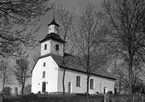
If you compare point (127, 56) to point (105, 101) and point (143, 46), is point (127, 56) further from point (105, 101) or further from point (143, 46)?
point (105, 101)

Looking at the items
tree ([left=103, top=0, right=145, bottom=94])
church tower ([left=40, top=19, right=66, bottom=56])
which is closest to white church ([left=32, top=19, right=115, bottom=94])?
church tower ([left=40, top=19, right=66, bottom=56])

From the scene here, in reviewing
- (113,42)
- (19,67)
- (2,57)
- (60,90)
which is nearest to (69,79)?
(60,90)

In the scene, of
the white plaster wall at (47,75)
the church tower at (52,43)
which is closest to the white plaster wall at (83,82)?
the white plaster wall at (47,75)

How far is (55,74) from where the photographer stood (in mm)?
37750

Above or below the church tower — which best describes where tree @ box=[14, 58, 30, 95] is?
below

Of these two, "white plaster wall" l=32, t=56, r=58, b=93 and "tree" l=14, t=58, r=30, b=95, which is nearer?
"white plaster wall" l=32, t=56, r=58, b=93

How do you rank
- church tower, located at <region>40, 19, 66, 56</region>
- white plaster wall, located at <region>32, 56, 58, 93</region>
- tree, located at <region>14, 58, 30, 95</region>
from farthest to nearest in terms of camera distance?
tree, located at <region>14, 58, 30, 95</region>, church tower, located at <region>40, 19, 66, 56</region>, white plaster wall, located at <region>32, 56, 58, 93</region>

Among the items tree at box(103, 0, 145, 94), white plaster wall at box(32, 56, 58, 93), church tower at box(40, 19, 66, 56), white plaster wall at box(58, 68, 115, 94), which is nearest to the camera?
tree at box(103, 0, 145, 94)

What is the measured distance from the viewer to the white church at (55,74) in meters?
37.9

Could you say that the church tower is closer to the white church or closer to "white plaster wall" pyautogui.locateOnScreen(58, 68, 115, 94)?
the white church

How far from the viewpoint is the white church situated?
37.9 metres

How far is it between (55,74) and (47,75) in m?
2.48

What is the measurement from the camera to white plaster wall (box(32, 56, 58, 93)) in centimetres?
3779

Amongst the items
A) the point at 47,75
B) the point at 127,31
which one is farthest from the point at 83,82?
the point at 127,31
